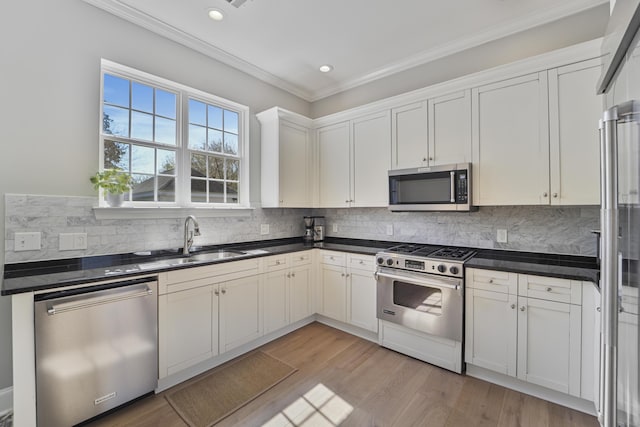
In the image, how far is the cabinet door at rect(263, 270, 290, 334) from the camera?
9.25 feet

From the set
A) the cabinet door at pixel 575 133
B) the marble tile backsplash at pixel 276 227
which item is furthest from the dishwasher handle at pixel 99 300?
the cabinet door at pixel 575 133

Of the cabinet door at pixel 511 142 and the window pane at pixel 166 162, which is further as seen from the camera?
the window pane at pixel 166 162

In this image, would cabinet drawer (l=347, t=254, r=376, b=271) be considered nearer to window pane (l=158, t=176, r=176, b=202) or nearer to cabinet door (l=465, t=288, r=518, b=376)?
cabinet door (l=465, t=288, r=518, b=376)

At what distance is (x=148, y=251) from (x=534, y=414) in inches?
126

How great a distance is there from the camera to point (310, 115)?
419 centimetres

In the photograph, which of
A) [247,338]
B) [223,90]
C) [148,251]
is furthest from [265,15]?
[247,338]

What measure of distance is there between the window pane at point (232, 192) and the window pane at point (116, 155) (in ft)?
3.36

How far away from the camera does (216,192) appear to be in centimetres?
313

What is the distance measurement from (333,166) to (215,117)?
1476 millimetres

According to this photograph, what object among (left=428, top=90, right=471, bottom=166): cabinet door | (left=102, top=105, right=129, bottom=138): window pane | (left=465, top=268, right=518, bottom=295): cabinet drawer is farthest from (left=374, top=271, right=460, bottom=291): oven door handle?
(left=102, top=105, right=129, bottom=138): window pane

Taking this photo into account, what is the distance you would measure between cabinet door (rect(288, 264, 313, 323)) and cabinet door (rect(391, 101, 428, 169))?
61.1 inches

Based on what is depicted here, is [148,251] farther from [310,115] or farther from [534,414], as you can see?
[534,414]

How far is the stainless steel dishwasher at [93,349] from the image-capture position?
5.21 feet

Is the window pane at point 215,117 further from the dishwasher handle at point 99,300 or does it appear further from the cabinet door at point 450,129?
the cabinet door at point 450,129
